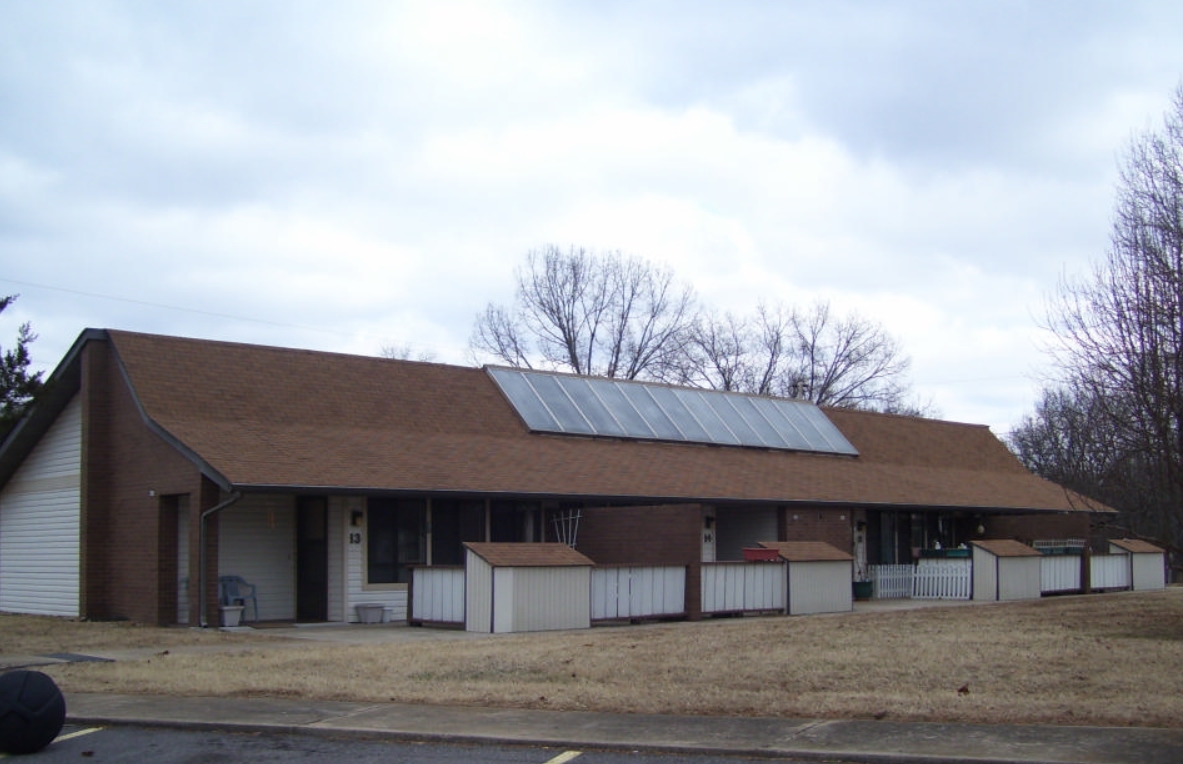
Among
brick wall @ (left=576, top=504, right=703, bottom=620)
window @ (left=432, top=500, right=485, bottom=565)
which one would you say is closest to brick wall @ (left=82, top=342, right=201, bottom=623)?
window @ (left=432, top=500, right=485, bottom=565)

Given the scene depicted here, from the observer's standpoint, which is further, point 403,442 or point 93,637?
point 403,442

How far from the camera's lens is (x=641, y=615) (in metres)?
23.8

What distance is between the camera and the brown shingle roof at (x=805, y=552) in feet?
86.2

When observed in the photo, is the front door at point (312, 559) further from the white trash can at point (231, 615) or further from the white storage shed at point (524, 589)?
the white storage shed at point (524, 589)

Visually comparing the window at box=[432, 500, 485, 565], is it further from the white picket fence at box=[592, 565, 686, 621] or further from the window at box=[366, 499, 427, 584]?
the white picket fence at box=[592, 565, 686, 621]

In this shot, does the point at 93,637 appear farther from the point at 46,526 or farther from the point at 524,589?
the point at 46,526

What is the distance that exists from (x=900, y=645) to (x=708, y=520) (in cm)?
1393

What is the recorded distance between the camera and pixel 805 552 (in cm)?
2672

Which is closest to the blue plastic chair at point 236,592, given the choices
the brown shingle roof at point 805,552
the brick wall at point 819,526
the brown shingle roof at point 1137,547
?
the brown shingle roof at point 805,552

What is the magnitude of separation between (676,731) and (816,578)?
16.0 meters

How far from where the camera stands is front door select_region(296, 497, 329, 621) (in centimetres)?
2441

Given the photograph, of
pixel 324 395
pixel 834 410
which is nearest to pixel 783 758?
pixel 324 395


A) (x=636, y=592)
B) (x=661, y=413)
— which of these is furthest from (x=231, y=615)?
(x=661, y=413)

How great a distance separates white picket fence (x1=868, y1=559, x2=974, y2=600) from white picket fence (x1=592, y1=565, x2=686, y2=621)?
8.92 metres
